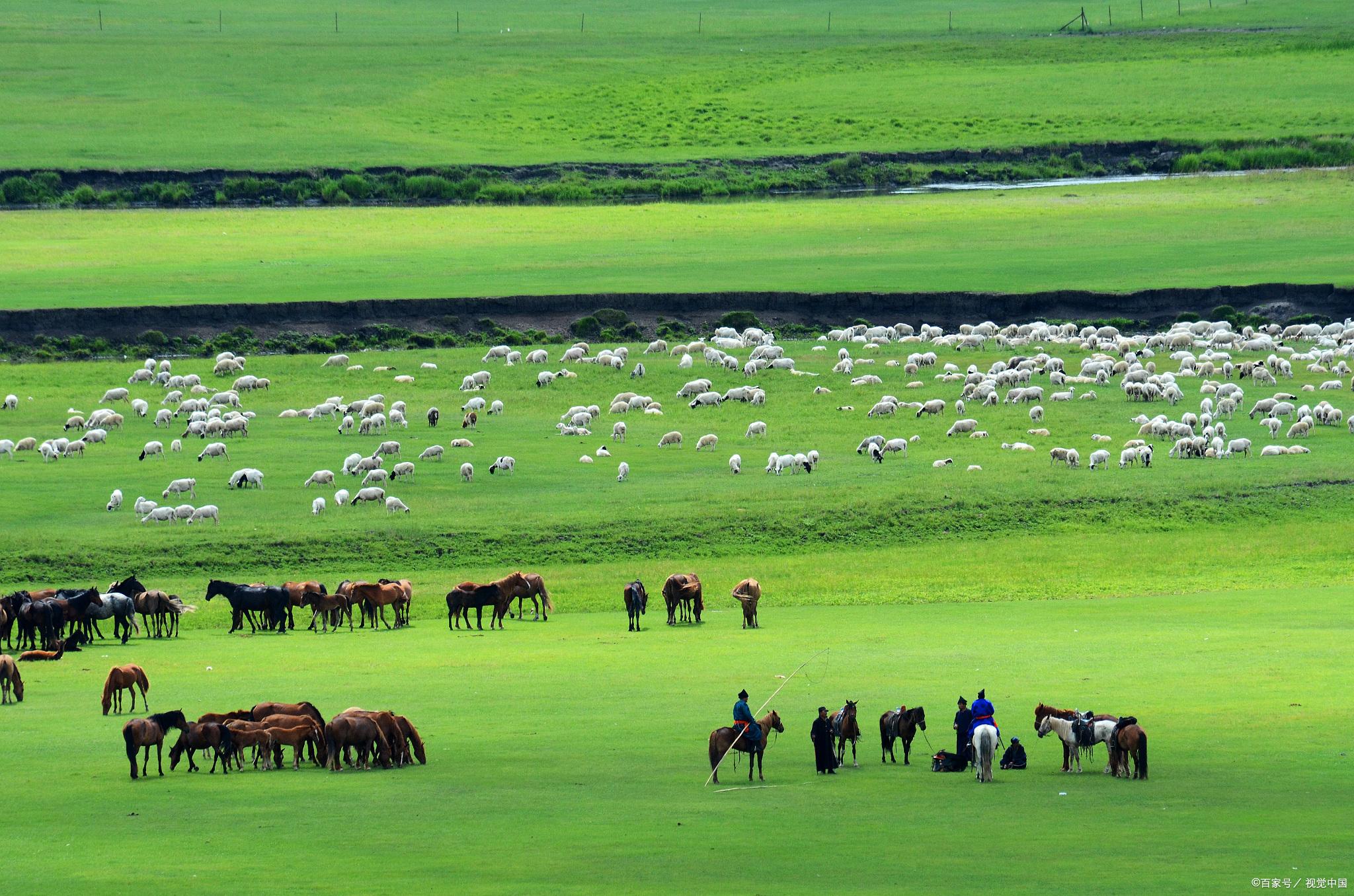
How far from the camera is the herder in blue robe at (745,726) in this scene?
17328 mm

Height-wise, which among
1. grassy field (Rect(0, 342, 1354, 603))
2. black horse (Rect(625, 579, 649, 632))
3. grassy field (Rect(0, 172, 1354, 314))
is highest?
grassy field (Rect(0, 172, 1354, 314))

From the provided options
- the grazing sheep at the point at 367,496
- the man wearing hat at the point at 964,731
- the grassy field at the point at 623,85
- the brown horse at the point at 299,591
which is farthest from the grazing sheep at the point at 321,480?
the grassy field at the point at 623,85

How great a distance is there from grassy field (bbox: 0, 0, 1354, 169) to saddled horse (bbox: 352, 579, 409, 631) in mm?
66116

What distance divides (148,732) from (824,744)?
7.01 metres

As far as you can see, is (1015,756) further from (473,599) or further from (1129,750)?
(473,599)

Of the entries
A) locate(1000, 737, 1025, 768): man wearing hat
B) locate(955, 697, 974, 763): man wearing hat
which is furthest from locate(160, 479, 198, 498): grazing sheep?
locate(1000, 737, 1025, 768): man wearing hat

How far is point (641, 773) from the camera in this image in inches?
694

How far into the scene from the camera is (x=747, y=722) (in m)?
17.4

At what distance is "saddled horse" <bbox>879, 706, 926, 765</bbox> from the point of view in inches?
698

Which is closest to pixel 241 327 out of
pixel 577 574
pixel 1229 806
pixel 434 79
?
pixel 577 574

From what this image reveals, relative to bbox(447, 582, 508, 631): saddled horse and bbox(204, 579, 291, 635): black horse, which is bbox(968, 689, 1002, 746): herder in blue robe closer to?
bbox(447, 582, 508, 631): saddled horse

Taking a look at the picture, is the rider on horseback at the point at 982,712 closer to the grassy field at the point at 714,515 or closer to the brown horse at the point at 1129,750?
the brown horse at the point at 1129,750

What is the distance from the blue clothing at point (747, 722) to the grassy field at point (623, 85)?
7793 cm

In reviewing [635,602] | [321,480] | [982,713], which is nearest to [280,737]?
[982,713]
